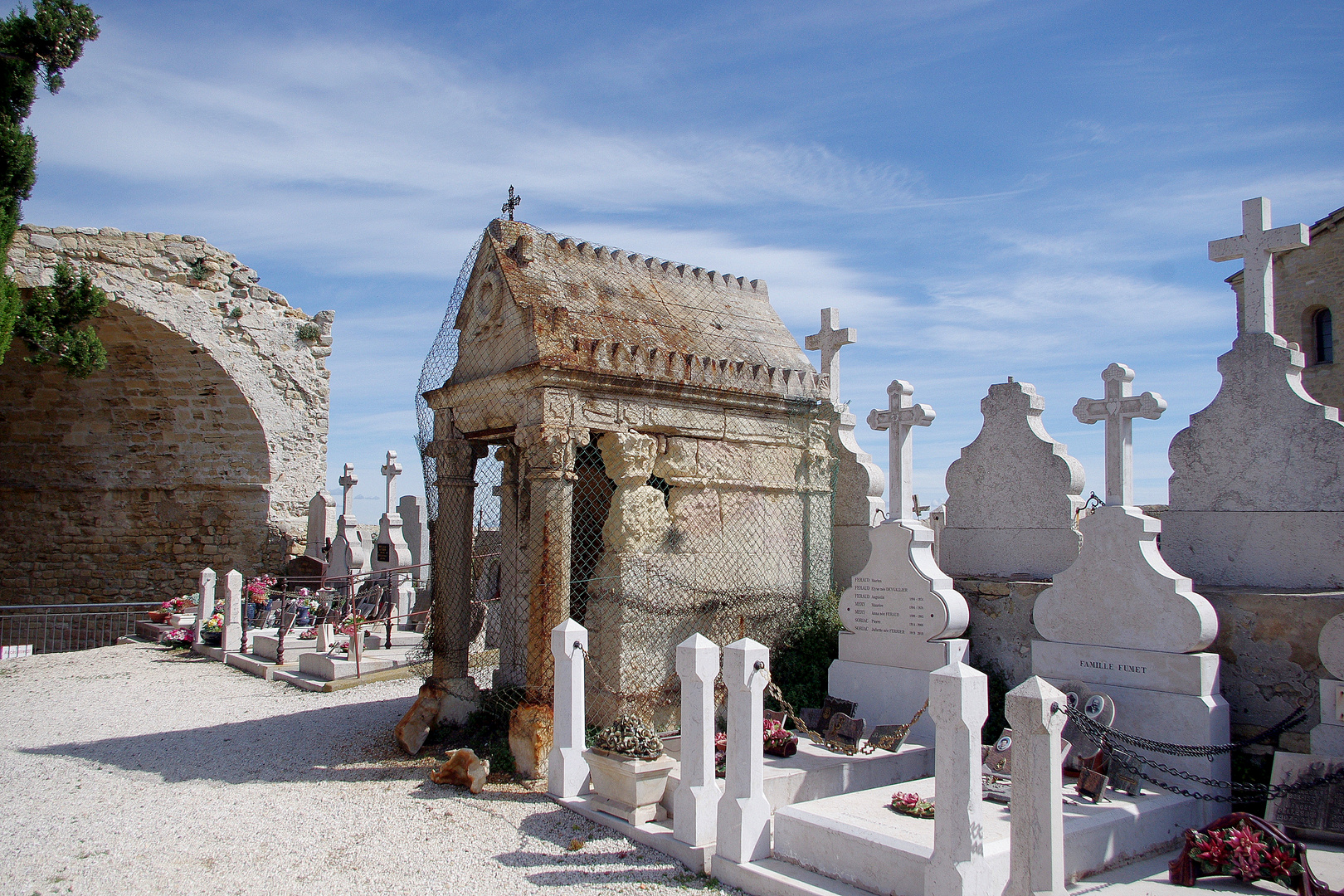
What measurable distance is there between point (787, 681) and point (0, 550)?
16.7m

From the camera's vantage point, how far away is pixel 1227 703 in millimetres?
5648

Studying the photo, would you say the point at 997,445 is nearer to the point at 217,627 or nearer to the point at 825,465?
the point at 825,465

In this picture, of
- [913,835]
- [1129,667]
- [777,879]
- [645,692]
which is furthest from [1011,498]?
[777,879]

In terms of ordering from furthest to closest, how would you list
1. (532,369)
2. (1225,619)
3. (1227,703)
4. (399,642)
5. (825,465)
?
(399,642), (825,465), (532,369), (1225,619), (1227,703)

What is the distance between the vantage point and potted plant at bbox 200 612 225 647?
13.3 meters

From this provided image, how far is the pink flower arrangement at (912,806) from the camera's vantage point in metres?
4.99

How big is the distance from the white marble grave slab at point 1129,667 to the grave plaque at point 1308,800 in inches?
25.2

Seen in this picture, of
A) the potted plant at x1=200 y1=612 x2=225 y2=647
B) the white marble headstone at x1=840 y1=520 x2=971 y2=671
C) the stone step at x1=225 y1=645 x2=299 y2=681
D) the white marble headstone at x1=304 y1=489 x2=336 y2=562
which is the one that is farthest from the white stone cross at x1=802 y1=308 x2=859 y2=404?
the white marble headstone at x1=304 y1=489 x2=336 y2=562

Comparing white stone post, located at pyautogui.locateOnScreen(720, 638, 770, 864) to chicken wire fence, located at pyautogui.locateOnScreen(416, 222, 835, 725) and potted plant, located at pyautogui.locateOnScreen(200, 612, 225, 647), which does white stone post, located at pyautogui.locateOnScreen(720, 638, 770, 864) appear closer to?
chicken wire fence, located at pyautogui.locateOnScreen(416, 222, 835, 725)

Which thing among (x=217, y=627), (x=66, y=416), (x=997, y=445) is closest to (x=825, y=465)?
(x=997, y=445)

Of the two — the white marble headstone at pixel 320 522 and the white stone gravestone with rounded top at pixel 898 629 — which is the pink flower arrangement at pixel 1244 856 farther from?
the white marble headstone at pixel 320 522

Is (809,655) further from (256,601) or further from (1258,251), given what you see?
(256,601)

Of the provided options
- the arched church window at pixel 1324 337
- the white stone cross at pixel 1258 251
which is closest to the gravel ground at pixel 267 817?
the white stone cross at pixel 1258 251

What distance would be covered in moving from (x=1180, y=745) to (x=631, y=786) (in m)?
3.52
